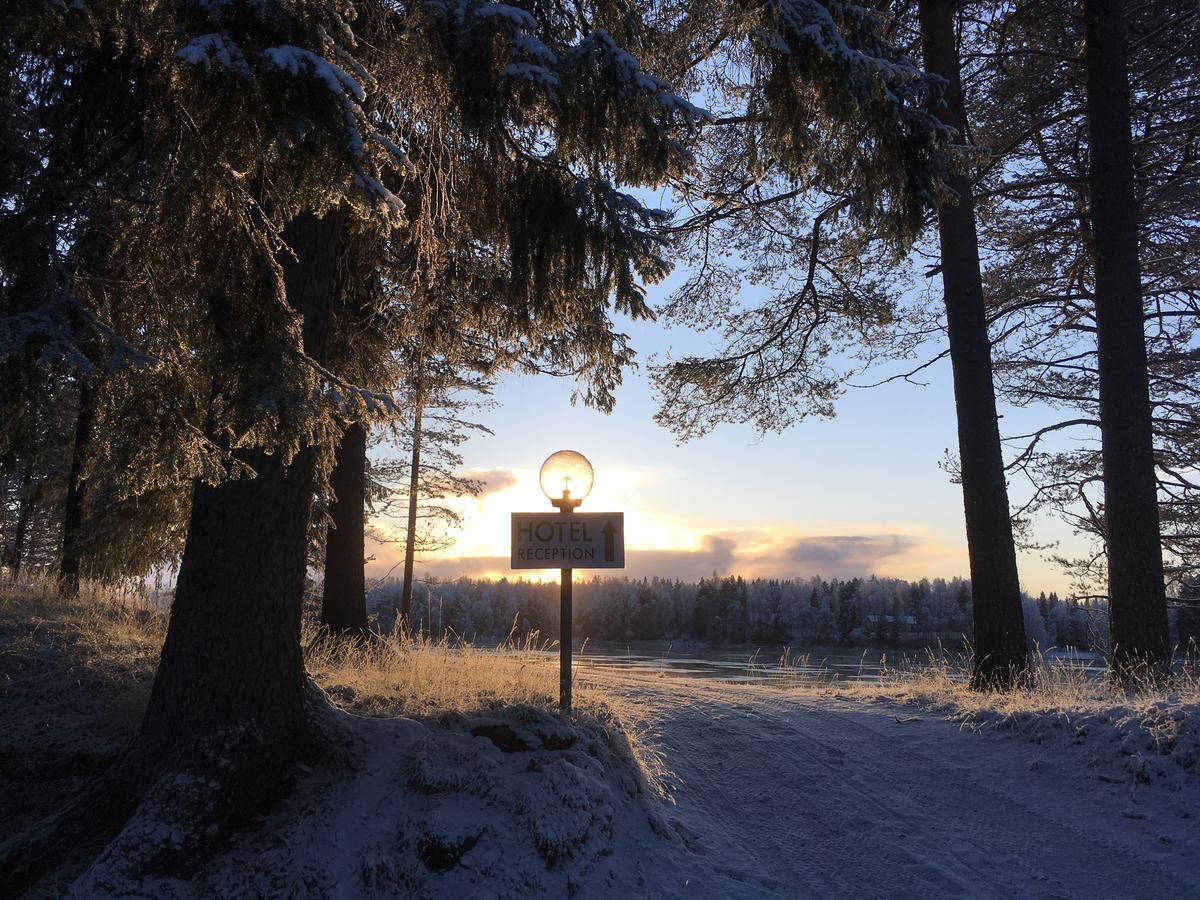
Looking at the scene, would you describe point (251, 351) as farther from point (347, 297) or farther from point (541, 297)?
point (347, 297)

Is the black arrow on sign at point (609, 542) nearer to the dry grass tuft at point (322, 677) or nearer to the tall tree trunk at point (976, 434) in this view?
the dry grass tuft at point (322, 677)

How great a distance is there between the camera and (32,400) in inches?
137

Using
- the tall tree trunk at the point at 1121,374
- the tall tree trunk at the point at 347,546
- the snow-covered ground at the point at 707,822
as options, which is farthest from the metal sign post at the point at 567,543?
the tall tree trunk at the point at 1121,374

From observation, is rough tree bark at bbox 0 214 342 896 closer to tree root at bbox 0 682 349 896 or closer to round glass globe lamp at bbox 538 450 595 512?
tree root at bbox 0 682 349 896

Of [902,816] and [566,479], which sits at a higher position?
[566,479]

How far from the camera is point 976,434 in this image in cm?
805

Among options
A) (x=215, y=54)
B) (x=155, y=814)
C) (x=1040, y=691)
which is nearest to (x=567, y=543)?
(x=155, y=814)

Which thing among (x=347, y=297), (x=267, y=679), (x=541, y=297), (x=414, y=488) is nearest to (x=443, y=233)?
(x=541, y=297)

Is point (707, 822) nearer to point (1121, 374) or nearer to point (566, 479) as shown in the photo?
point (566, 479)

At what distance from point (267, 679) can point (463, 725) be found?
49.9 inches

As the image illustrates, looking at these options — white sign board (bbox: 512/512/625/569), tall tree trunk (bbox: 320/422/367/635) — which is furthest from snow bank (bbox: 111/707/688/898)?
tall tree trunk (bbox: 320/422/367/635)

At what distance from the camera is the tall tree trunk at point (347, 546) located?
9.10 metres

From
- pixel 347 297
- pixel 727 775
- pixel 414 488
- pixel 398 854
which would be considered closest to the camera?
pixel 398 854

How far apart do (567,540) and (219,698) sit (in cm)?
245
